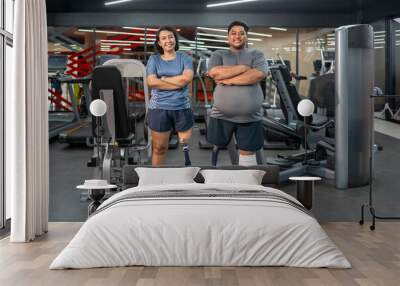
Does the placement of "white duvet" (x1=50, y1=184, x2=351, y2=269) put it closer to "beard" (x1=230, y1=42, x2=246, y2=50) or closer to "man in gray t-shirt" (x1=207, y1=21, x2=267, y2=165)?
"man in gray t-shirt" (x1=207, y1=21, x2=267, y2=165)

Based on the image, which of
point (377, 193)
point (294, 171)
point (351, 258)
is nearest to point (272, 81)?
point (294, 171)

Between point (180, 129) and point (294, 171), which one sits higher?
point (180, 129)

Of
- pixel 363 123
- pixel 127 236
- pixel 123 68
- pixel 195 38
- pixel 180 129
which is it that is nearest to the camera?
pixel 127 236

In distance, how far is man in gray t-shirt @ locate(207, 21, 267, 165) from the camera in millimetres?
5996

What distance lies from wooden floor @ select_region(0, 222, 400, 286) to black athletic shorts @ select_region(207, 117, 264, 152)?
67.5 inches

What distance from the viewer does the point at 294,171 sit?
24.6ft

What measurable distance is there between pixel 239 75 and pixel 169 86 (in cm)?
65

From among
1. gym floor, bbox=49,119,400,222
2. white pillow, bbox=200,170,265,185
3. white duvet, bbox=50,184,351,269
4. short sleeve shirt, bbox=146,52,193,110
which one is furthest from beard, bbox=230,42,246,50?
white duvet, bbox=50,184,351,269

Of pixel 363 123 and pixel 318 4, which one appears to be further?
pixel 318 4

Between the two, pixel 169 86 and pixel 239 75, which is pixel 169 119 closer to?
pixel 169 86

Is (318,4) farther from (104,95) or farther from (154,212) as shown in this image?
(154,212)

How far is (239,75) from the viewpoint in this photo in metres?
6.02

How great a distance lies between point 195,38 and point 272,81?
336 cm

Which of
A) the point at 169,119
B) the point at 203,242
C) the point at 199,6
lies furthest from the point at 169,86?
the point at 199,6
